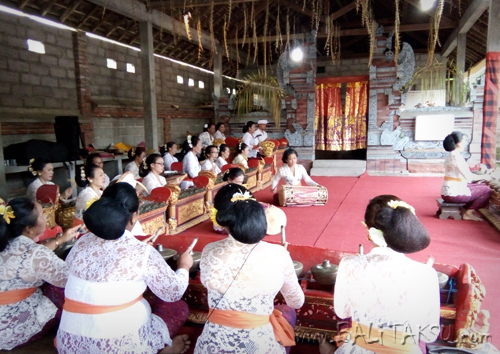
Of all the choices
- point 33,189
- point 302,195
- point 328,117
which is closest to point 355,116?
point 328,117

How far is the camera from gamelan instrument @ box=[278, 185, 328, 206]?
546 cm

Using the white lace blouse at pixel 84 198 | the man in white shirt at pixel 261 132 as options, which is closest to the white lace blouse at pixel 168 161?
the man in white shirt at pixel 261 132

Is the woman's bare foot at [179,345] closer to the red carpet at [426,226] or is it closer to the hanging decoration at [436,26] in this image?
the red carpet at [426,226]

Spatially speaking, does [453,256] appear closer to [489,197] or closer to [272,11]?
[489,197]

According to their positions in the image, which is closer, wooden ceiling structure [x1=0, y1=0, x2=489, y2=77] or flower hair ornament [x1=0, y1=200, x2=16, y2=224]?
flower hair ornament [x1=0, y1=200, x2=16, y2=224]

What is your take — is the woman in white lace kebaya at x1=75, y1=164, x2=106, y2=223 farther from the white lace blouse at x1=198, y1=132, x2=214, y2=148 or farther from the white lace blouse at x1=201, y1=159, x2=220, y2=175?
the white lace blouse at x1=198, y1=132, x2=214, y2=148

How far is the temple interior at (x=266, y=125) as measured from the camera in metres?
4.32

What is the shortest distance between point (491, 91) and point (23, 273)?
320 inches

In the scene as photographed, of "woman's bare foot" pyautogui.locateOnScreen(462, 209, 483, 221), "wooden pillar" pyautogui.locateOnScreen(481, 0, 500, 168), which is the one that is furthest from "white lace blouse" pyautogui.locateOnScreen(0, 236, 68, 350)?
"wooden pillar" pyautogui.locateOnScreen(481, 0, 500, 168)

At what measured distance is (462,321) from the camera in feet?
5.79

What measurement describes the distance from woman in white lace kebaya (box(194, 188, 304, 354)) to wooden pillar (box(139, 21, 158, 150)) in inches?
261

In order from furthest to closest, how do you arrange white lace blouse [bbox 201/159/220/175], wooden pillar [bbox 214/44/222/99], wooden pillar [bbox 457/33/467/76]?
wooden pillar [bbox 214/44/222/99], wooden pillar [bbox 457/33/467/76], white lace blouse [bbox 201/159/220/175]

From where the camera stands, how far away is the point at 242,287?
156 centimetres

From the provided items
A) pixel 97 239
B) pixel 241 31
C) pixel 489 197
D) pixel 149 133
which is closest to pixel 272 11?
pixel 241 31
